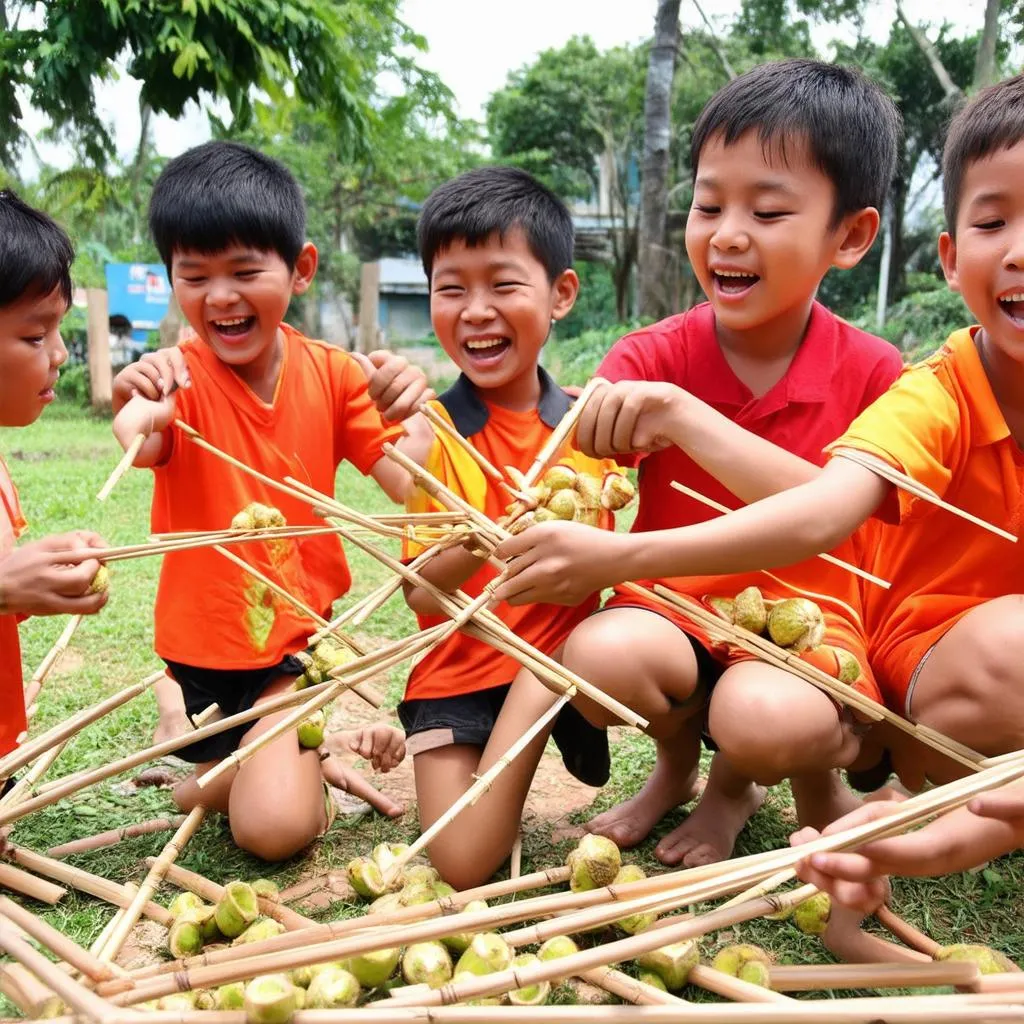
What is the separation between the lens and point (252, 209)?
8.19ft

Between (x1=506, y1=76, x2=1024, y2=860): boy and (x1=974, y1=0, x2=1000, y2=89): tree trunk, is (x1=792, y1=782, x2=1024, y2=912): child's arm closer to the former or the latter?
(x1=506, y1=76, x2=1024, y2=860): boy

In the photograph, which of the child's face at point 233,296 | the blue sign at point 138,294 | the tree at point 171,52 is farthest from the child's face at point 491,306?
the blue sign at point 138,294

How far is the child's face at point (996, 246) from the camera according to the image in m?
1.75

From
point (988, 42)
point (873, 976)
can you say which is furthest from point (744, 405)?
point (988, 42)

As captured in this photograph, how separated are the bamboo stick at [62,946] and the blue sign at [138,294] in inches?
548

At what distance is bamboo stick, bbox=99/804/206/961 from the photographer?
5.44ft

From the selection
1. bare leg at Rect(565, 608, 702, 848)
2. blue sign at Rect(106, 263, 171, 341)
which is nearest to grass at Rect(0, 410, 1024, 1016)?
bare leg at Rect(565, 608, 702, 848)

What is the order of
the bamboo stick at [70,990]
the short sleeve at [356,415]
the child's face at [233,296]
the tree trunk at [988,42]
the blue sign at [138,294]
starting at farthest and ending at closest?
the blue sign at [138,294] → the tree trunk at [988,42] → the short sleeve at [356,415] → the child's face at [233,296] → the bamboo stick at [70,990]

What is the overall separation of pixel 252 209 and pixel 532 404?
2.73ft

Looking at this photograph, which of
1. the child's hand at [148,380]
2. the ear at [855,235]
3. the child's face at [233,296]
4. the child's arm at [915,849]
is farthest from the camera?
the child's face at [233,296]

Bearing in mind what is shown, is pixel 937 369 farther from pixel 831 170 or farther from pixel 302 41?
pixel 302 41

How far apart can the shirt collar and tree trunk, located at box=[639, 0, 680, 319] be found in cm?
862

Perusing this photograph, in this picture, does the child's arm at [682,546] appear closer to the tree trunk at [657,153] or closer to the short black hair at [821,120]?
the short black hair at [821,120]

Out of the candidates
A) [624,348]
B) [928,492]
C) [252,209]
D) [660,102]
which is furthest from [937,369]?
[660,102]
